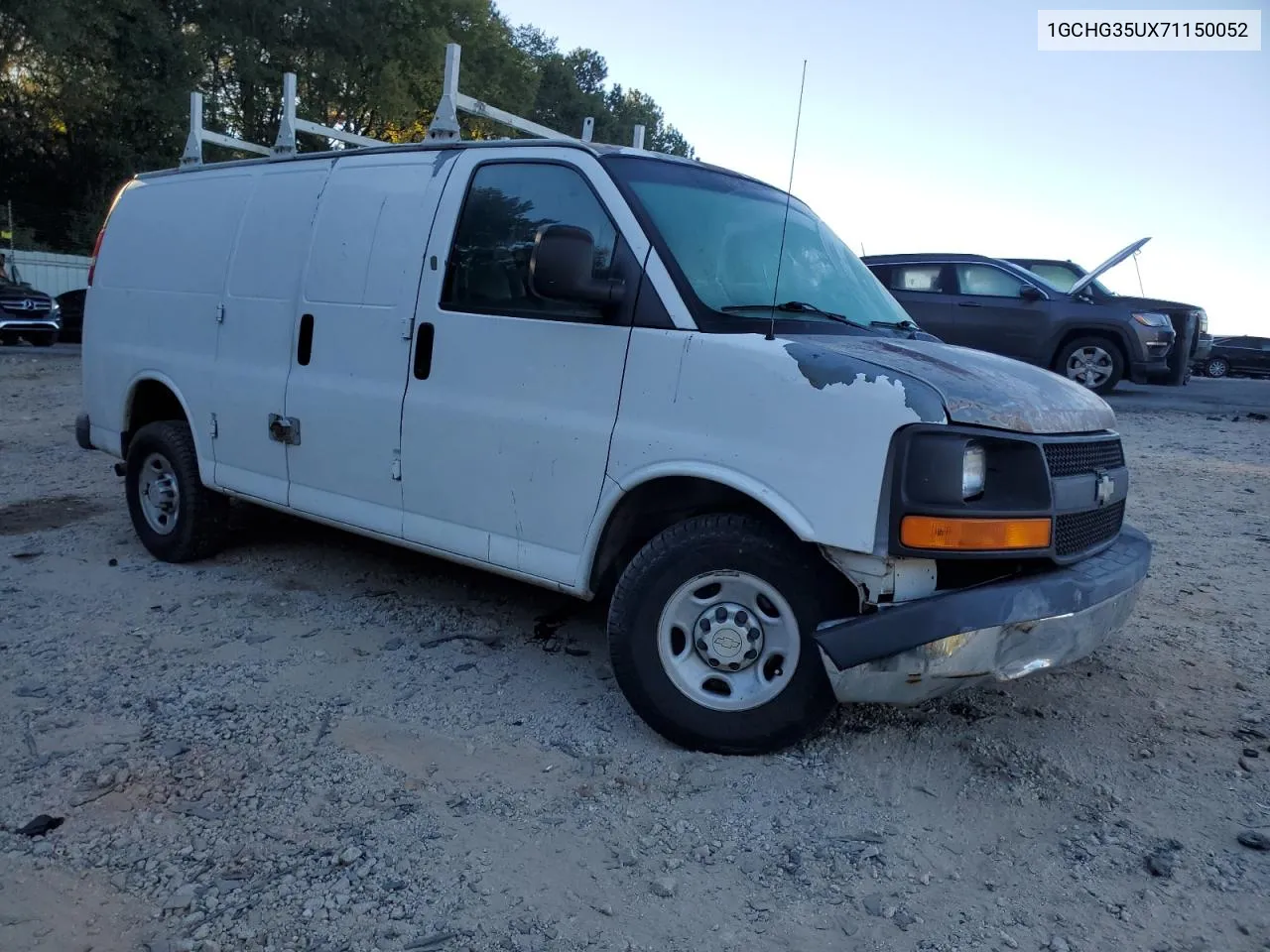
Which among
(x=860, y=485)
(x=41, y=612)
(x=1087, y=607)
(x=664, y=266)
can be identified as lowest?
(x=41, y=612)

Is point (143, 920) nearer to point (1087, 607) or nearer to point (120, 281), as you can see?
point (1087, 607)

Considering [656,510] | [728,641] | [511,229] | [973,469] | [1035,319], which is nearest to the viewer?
[973,469]

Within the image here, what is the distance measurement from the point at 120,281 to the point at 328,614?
2.59m

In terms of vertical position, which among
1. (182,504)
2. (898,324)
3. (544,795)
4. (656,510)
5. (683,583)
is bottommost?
(544,795)

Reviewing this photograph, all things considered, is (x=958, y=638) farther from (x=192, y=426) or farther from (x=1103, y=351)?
(x=1103, y=351)

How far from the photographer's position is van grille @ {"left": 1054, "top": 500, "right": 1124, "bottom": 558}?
3.26m

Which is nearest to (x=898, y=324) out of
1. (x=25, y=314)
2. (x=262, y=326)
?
(x=262, y=326)

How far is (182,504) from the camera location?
5.49 m

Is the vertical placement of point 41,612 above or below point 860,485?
below

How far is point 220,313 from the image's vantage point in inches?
205

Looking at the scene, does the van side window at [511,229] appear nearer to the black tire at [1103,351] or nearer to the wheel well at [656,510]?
the wheel well at [656,510]

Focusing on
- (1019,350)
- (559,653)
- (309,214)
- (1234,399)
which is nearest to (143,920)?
(559,653)

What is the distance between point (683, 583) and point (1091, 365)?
10.5m

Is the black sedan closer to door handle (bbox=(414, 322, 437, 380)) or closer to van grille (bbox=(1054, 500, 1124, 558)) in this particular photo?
van grille (bbox=(1054, 500, 1124, 558))
